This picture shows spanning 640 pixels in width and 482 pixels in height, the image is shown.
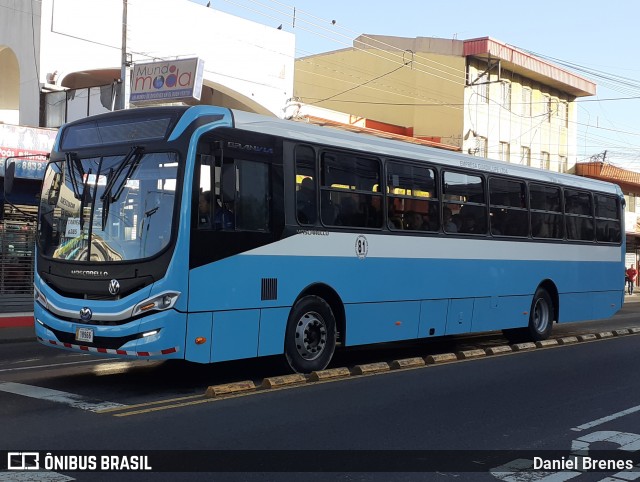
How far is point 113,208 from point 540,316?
31.6ft

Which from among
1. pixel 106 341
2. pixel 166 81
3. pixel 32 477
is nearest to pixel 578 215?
pixel 106 341

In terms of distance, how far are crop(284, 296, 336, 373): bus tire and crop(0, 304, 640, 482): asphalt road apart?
524 millimetres

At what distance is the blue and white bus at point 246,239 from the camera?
8977 mm

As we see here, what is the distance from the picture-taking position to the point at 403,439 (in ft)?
24.2

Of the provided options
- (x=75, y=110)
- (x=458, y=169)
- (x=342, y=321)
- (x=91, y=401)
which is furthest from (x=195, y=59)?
(x=91, y=401)

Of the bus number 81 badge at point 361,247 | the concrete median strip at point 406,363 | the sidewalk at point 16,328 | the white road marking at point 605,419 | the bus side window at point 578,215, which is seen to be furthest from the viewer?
the bus side window at point 578,215

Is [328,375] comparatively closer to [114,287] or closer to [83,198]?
[114,287]

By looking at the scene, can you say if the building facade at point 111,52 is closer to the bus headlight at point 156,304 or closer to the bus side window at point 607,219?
the bus side window at point 607,219

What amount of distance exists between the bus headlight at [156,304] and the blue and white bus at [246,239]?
0.6 inches

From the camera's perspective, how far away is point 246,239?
383 inches

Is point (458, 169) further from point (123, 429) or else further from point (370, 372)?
point (123, 429)

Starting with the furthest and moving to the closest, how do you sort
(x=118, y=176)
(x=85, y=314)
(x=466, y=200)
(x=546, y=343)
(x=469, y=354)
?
(x=546, y=343) → (x=466, y=200) → (x=469, y=354) → (x=118, y=176) → (x=85, y=314)

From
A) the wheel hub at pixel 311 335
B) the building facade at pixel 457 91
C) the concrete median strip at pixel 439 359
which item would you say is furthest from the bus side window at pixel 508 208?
the building facade at pixel 457 91

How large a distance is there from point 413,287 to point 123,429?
5994 mm
